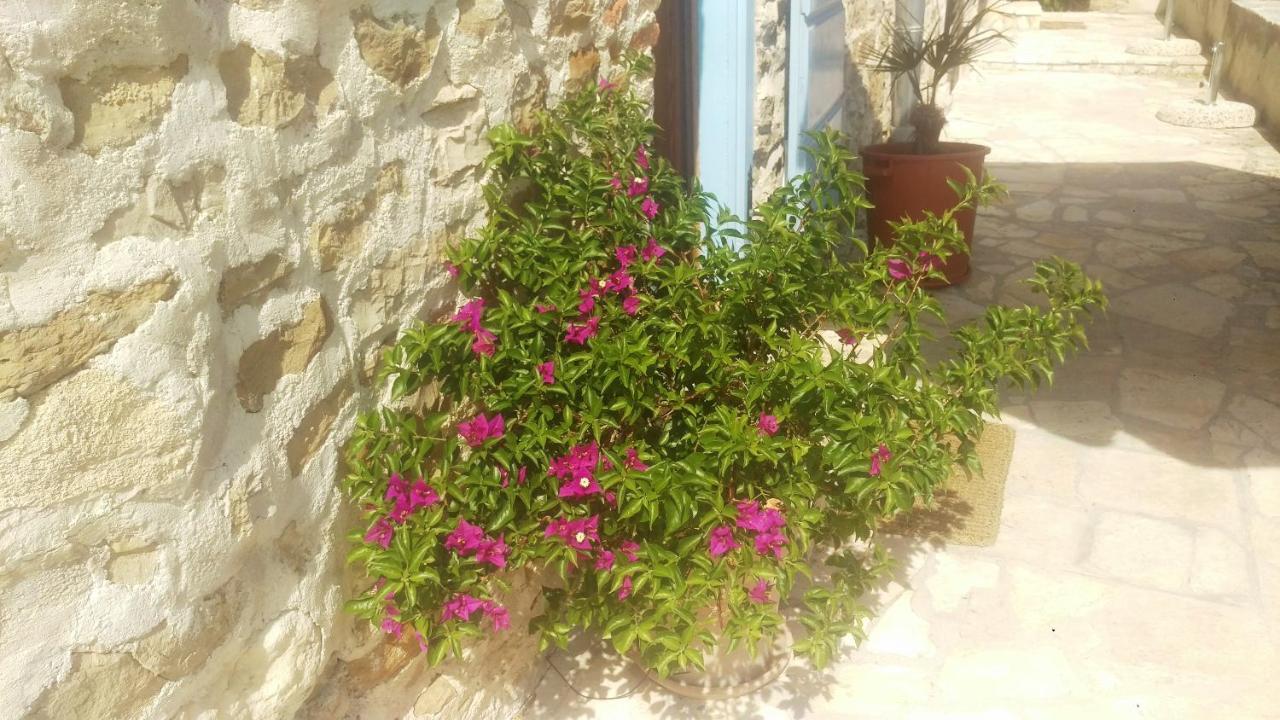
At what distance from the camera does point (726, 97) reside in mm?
3068

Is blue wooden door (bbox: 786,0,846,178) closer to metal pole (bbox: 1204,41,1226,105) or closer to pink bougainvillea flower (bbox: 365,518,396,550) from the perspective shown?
pink bougainvillea flower (bbox: 365,518,396,550)

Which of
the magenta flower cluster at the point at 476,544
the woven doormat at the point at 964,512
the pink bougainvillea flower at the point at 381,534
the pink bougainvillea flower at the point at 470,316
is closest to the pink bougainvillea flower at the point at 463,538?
the magenta flower cluster at the point at 476,544

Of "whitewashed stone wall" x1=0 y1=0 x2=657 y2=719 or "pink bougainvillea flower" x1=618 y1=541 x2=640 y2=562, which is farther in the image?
"pink bougainvillea flower" x1=618 y1=541 x2=640 y2=562

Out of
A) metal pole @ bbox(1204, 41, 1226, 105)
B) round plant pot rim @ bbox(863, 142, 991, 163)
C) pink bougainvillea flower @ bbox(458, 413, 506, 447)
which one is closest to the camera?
pink bougainvillea flower @ bbox(458, 413, 506, 447)

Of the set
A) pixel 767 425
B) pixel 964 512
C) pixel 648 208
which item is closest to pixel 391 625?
pixel 767 425

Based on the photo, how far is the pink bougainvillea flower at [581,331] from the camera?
71.1 inches

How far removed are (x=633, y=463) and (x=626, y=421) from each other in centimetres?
17

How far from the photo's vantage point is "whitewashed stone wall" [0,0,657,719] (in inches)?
41.4

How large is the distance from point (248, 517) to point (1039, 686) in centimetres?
188

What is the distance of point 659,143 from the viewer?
3.16 meters

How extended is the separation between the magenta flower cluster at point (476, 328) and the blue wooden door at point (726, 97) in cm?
156

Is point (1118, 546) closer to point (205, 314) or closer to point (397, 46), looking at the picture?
point (397, 46)

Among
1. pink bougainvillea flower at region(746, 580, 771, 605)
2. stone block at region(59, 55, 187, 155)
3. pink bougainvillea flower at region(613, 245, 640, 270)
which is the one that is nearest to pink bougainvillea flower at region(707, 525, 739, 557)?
pink bougainvillea flower at region(746, 580, 771, 605)

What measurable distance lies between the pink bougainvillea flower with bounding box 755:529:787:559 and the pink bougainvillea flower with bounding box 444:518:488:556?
0.54m
